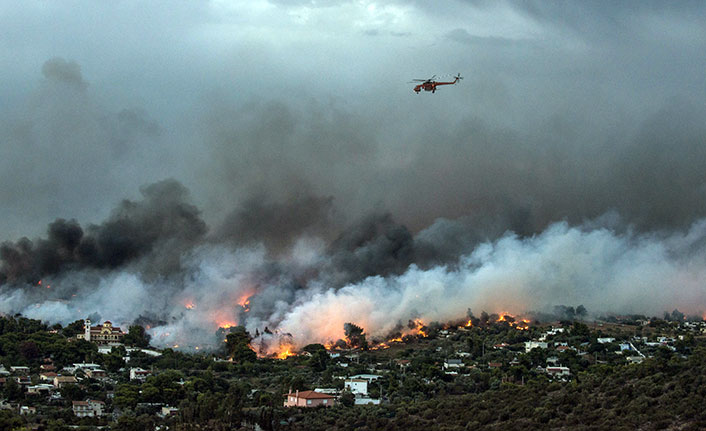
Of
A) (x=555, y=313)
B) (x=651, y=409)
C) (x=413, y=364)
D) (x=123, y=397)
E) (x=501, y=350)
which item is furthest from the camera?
(x=555, y=313)

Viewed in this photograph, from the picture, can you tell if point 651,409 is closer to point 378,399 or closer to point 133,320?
point 378,399

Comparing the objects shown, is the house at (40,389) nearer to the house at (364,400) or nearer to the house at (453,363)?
the house at (364,400)

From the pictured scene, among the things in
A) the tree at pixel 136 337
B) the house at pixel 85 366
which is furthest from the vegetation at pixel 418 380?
the house at pixel 85 366

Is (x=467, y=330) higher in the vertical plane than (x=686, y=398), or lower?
higher

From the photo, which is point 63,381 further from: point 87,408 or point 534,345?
point 534,345

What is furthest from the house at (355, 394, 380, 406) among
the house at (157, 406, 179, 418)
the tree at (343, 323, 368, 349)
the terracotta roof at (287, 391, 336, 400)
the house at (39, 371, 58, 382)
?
the house at (39, 371, 58, 382)

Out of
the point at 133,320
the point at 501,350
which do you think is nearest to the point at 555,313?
the point at 501,350
